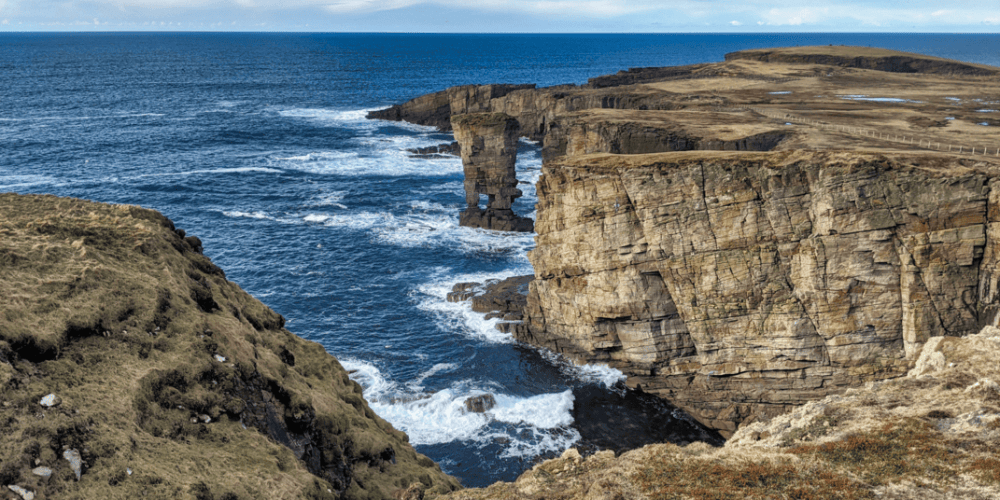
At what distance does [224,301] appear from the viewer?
23.3 meters

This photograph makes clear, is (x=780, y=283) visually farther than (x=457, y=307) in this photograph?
No

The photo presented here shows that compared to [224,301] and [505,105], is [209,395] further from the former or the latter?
[505,105]

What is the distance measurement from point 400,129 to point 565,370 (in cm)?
9185

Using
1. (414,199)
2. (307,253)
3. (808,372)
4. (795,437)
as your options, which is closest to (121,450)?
(795,437)

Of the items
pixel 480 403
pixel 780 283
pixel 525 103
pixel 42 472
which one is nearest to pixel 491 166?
pixel 480 403

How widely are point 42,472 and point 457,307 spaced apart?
38.6 m

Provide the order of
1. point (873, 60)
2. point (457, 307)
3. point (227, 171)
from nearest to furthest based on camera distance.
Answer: point (457, 307), point (227, 171), point (873, 60)

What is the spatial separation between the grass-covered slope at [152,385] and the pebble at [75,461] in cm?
8

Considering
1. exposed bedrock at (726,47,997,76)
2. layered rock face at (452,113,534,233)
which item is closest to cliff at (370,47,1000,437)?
layered rock face at (452,113,534,233)

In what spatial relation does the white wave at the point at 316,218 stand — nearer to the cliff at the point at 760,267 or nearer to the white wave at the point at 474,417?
the cliff at the point at 760,267

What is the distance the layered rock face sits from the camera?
68312 mm

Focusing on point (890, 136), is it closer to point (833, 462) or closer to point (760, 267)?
point (760, 267)

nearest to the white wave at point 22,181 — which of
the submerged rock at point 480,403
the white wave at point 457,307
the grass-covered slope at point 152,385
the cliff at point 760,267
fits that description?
the white wave at point 457,307

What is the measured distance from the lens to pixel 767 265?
122ft
